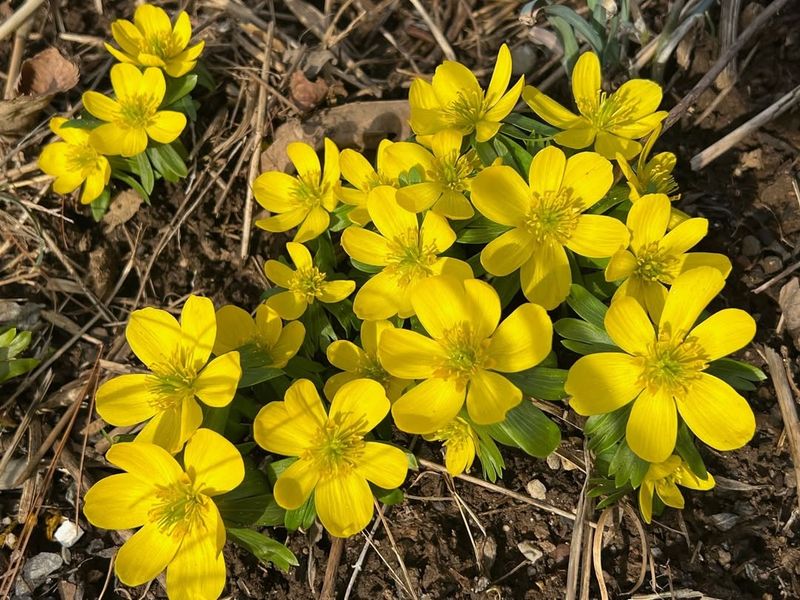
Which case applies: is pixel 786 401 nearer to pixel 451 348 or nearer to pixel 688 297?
pixel 688 297

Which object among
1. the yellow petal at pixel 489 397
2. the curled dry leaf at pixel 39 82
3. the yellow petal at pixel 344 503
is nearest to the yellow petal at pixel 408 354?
the yellow petal at pixel 489 397

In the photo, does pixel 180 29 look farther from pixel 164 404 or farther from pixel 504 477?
pixel 504 477

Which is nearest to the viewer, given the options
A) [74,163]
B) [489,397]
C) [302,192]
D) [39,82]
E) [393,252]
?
[489,397]

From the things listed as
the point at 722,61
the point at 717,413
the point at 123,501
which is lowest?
the point at 123,501

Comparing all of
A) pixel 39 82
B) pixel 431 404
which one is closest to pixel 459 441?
pixel 431 404

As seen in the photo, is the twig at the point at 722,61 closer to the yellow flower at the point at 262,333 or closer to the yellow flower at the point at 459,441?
the yellow flower at the point at 459,441

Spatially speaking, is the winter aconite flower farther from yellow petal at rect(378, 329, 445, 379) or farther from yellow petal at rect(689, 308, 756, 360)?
yellow petal at rect(689, 308, 756, 360)

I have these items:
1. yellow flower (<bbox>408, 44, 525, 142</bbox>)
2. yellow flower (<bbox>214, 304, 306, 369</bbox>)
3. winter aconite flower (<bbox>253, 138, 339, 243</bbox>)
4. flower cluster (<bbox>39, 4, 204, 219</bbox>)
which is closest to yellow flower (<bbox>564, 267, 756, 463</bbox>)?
yellow flower (<bbox>408, 44, 525, 142</bbox>)

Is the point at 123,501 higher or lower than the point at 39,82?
lower
